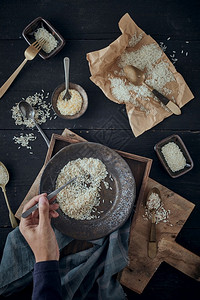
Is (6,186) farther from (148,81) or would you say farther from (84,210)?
(148,81)

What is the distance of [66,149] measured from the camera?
4.70 feet

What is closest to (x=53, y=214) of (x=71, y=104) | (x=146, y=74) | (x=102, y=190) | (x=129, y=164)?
A: (x=102, y=190)

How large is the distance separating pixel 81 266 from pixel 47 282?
1.30ft

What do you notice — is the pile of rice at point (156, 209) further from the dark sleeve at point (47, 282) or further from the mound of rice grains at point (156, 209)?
the dark sleeve at point (47, 282)

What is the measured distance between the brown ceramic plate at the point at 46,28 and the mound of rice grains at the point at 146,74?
315mm

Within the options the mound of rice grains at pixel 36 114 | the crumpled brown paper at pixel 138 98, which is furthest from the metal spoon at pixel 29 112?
the crumpled brown paper at pixel 138 98

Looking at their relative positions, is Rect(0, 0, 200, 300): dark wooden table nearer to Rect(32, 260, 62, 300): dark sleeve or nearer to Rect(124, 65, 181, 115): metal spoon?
Rect(124, 65, 181, 115): metal spoon

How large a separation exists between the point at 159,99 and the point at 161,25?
0.44m

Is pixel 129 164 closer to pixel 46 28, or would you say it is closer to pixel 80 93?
pixel 80 93

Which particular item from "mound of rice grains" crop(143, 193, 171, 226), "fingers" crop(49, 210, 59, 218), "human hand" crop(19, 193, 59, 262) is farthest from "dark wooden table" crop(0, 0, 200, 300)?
"human hand" crop(19, 193, 59, 262)

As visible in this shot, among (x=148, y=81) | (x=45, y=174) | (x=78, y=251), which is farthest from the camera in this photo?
(x=148, y=81)

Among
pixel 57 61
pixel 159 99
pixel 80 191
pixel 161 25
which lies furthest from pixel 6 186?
pixel 161 25

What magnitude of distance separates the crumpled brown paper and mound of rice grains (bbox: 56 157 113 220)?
33 cm

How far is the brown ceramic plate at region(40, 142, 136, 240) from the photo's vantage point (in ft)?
4.66
